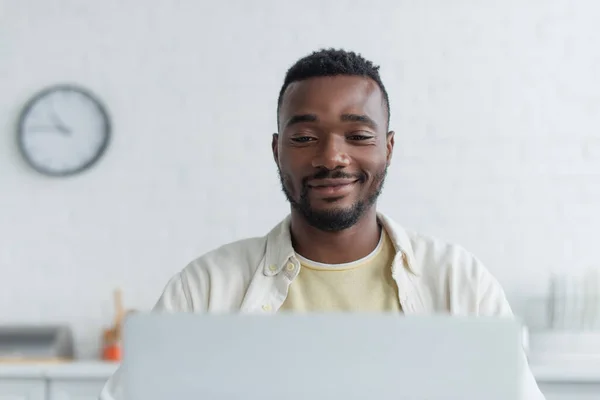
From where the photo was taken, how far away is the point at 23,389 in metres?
2.90

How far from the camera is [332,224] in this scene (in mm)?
1619

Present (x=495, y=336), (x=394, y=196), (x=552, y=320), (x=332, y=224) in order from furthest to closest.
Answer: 1. (x=394, y=196)
2. (x=552, y=320)
3. (x=332, y=224)
4. (x=495, y=336)

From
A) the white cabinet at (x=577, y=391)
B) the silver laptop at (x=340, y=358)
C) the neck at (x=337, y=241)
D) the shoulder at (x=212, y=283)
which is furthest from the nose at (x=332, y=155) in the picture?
the white cabinet at (x=577, y=391)

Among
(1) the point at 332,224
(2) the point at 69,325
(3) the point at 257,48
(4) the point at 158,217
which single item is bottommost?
(2) the point at 69,325

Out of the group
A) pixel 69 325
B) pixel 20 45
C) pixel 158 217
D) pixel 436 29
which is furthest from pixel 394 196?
pixel 20 45

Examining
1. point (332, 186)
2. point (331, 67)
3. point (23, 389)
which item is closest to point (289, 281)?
point (332, 186)

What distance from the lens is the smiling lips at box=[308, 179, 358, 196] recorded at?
1568mm

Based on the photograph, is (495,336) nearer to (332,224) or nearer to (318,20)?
(332,224)

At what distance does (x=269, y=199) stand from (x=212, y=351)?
249 cm

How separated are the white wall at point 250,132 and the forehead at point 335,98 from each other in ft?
5.36

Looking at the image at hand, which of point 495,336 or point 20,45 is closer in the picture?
point 495,336

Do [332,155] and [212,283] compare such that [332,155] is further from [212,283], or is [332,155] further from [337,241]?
[212,283]

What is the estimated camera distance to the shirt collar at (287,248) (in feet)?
5.43

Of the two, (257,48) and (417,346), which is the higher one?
(257,48)
